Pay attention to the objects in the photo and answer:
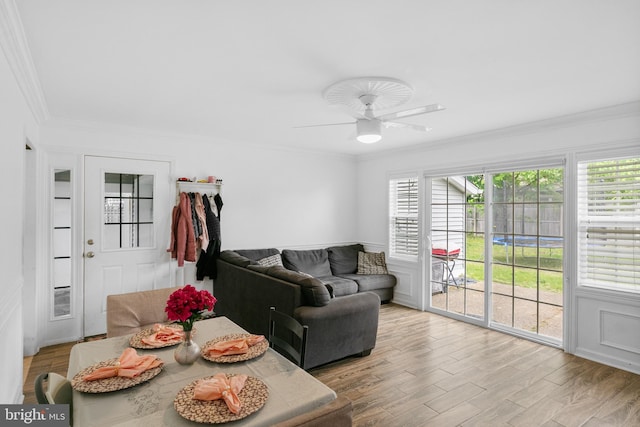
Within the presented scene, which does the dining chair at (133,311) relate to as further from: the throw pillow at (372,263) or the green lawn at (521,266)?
the green lawn at (521,266)

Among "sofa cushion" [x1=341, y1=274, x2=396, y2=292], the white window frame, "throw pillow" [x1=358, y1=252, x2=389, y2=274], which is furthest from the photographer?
"throw pillow" [x1=358, y1=252, x2=389, y2=274]

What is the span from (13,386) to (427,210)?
4.73 metres

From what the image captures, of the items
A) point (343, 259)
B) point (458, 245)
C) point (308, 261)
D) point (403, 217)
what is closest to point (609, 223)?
point (458, 245)

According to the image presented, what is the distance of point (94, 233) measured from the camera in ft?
13.1

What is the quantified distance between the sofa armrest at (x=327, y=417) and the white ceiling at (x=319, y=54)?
183 cm

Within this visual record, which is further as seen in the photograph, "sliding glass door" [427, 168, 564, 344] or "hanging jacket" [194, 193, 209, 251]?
"hanging jacket" [194, 193, 209, 251]

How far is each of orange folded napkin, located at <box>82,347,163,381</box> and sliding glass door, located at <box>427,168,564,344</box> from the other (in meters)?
3.97

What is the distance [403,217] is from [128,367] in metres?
4.57

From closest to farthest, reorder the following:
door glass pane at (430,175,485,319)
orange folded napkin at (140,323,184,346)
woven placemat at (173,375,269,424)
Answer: woven placemat at (173,375,269,424)
orange folded napkin at (140,323,184,346)
door glass pane at (430,175,485,319)

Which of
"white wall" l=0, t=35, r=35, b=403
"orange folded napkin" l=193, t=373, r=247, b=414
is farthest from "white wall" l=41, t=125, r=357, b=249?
"orange folded napkin" l=193, t=373, r=247, b=414

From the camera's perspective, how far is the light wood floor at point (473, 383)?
2.51 metres

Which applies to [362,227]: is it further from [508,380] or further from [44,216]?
[44,216]

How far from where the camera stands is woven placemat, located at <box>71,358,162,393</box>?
141 cm

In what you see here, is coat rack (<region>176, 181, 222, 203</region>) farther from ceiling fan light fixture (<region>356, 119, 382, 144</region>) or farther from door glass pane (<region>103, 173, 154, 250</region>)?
ceiling fan light fixture (<region>356, 119, 382, 144</region>)
